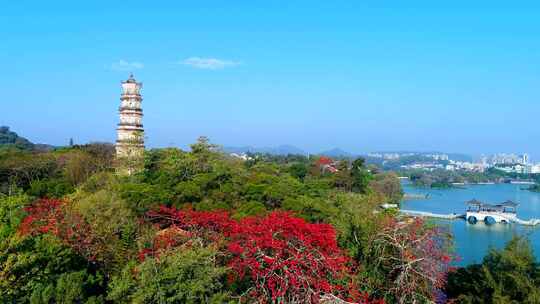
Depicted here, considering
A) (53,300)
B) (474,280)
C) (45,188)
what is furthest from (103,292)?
(45,188)

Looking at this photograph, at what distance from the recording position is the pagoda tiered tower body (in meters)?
15.3

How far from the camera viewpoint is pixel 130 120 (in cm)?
1534

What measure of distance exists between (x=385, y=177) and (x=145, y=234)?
102 ft

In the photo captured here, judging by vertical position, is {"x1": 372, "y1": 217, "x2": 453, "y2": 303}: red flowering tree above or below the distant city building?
below

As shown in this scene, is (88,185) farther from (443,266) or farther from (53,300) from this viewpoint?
(443,266)

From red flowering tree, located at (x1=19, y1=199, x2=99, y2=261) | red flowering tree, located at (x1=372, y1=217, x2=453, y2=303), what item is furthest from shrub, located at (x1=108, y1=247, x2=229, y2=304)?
red flowering tree, located at (x1=372, y1=217, x2=453, y2=303)

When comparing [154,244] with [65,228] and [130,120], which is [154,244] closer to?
[65,228]

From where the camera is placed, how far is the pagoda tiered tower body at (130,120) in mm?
15266

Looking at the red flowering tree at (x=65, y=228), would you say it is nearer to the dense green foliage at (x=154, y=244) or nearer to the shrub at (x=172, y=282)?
the dense green foliage at (x=154, y=244)

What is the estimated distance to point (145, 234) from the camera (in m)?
8.02

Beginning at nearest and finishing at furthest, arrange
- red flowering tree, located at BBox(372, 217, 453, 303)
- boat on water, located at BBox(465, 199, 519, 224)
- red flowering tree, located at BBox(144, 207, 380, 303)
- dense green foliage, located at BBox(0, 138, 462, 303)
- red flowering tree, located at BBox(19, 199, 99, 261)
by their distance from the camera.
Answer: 1. dense green foliage, located at BBox(0, 138, 462, 303)
2. red flowering tree, located at BBox(144, 207, 380, 303)
3. red flowering tree, located at BBox(372, 217, 453, 303)
4. red flowering tree, located at BBox(19, 199, 99, 261)
5. boat on water, located at BBox(465, 199, 519, 224)

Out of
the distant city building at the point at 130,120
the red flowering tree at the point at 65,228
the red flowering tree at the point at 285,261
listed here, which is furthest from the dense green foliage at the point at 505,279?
the distant city building at the point at 130,120

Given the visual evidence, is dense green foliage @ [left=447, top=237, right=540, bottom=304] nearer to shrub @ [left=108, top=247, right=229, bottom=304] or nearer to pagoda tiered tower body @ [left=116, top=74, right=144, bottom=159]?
shrub @ [left=108, top=247, right=229, bottom=304]

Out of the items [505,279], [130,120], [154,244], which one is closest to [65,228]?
[154,244]
